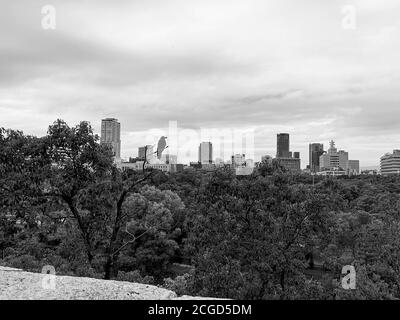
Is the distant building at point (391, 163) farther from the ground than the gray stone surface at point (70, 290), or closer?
farther from the ground

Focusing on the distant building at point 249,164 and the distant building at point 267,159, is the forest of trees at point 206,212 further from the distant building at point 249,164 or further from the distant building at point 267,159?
the distant building at point 249,164

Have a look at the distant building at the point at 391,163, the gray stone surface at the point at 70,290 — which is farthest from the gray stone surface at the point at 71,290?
the distant building at the point at 391,163

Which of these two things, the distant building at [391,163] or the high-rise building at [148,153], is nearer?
the high-rise building at [148,153]

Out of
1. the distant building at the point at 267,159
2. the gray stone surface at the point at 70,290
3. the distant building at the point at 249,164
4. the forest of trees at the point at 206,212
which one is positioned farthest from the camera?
the distant building at the point at 249,164

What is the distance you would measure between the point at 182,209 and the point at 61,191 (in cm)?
2341

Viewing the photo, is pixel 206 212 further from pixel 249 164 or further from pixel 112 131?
pixel 112 131

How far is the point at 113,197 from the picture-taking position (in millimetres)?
13211

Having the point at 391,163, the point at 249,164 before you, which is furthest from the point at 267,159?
the point at 391,163

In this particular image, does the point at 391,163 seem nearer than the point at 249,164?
No

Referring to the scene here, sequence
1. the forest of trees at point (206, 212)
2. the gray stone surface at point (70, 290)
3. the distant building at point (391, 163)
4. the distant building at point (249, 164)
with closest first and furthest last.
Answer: the gray stone surface at point (70, 290), the forest of trees at point (206, 212), the distant building at point (249, 164), the distant building at point (391, 163)

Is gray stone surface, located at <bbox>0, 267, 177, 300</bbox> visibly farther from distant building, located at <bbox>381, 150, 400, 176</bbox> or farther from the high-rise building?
distant building, located at <bbox>381, 150, 400, 176</bbox>

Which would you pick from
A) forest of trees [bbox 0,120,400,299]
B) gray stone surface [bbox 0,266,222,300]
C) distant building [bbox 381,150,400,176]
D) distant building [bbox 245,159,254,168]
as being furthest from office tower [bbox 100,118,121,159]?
distant building [bbox 381,150,400,176]
